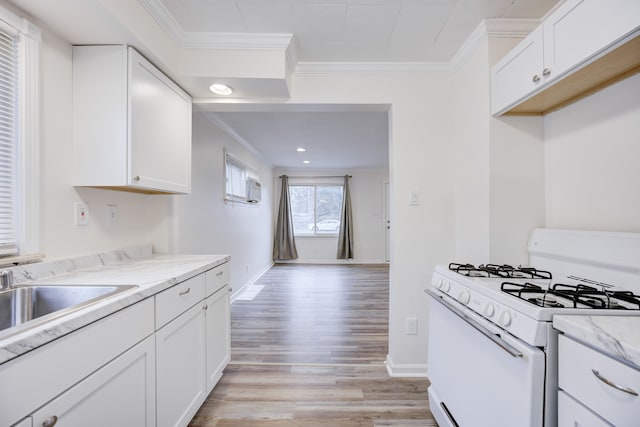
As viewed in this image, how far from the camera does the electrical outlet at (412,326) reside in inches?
80.6

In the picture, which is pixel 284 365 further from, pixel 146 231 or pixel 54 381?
pixel 54 381

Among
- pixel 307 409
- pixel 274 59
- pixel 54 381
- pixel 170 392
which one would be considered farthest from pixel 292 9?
pixel 307 409

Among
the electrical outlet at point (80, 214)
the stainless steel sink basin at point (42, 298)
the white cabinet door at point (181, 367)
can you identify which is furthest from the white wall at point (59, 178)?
the white cabinet door at point (181, 367)

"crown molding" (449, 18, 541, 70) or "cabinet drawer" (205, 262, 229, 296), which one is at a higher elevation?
"crown molding" (449, 18, 541, 70)

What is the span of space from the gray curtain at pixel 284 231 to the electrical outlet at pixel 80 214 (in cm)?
514

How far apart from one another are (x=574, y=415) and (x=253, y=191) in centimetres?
441

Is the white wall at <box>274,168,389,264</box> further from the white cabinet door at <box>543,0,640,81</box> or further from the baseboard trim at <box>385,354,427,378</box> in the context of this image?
the white cabinet door at <box>543,0,640,81</box>

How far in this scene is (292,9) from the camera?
4.99ft

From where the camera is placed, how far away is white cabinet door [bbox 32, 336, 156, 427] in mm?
734

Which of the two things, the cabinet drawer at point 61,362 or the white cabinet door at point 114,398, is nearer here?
the cabinet drawer at point 61,362

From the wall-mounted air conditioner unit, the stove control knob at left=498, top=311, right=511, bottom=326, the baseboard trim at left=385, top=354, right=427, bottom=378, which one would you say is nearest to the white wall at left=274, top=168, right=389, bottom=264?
the wall-mounted air conditioner unit

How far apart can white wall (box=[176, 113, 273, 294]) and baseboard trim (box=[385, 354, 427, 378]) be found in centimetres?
192

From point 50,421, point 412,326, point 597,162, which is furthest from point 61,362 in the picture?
point 597,162

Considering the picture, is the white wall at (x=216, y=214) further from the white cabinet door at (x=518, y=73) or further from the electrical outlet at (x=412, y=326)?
the white cabinet door at (x=518, y=73)
